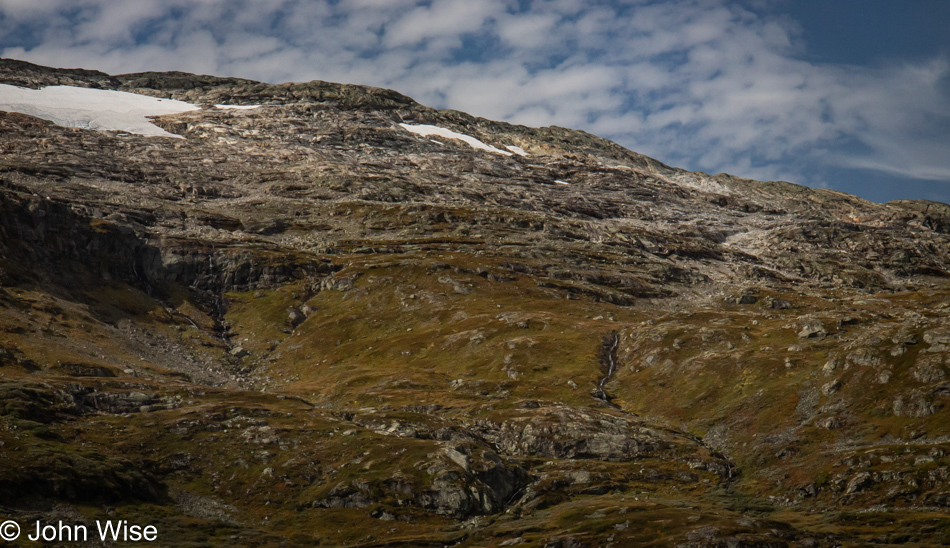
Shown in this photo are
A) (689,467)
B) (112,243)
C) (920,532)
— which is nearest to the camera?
(920,532)

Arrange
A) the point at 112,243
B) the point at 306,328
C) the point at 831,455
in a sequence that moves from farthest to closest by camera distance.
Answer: the point at 112,243 < the point at 306,328 < the point at 831,455

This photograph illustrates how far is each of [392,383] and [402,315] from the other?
44024 mm

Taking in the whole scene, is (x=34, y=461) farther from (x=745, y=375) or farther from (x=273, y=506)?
(x=745, y=375)

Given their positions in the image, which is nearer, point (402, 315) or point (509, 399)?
point (509, 399)

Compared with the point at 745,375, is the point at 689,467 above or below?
below

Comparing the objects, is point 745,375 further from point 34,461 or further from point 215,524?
point 34,461

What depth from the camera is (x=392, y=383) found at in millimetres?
128500

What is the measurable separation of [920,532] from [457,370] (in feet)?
278

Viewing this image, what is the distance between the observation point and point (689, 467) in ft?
313

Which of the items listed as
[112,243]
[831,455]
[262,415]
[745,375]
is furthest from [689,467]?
[112,243]

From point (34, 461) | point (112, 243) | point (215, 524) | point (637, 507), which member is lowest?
point (637, 507)

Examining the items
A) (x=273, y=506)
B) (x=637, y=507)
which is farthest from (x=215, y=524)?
(x=637, y=507)

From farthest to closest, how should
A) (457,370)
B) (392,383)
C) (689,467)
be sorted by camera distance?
(457,370), (392,383), (689,467)

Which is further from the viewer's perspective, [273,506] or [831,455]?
[831,455]
